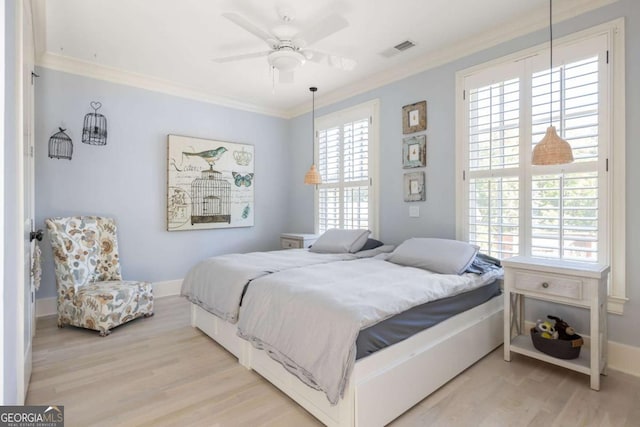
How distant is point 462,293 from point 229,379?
176 cm

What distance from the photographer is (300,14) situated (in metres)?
2.62

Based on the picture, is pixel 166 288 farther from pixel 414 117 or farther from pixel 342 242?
pixel 414 117

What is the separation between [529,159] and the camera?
2.76 metres

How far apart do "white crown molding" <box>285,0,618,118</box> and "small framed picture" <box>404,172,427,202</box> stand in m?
1.14

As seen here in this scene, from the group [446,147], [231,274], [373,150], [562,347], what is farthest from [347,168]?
[562,347]

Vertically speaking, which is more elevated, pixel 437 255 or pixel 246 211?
pixel 246 211

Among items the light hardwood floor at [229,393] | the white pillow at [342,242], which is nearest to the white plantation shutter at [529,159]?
the light hardwood floor at [229,393]

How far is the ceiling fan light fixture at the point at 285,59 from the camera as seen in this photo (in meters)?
2.58

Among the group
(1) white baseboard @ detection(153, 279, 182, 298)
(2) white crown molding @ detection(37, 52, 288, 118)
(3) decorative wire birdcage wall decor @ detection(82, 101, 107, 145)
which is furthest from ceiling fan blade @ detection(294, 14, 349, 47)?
(1) white baseboard @ detection(153, 279, 182, 298)

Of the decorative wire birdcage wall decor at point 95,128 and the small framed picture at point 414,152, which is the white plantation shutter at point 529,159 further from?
the decorative wire birdcage wall decor at point 95,128

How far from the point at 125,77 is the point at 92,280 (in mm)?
2341

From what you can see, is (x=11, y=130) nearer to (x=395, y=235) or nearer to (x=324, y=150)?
(x=395, y=235)

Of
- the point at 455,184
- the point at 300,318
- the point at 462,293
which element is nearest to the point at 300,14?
the point at 455,184

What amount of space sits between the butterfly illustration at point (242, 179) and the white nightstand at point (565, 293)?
11.8ft
